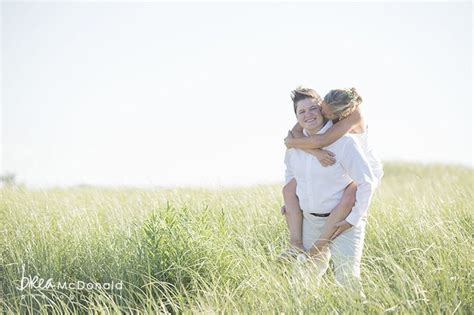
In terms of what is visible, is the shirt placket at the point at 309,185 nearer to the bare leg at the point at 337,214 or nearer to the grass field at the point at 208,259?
the bare leg at the point at 337,214

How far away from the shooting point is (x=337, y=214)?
3664 mm

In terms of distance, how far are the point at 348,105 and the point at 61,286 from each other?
2.87m

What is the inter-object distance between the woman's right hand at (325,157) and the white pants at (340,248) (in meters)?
0.41

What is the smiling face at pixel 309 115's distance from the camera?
377cm

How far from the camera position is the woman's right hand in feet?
12.2

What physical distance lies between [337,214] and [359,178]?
30 cm

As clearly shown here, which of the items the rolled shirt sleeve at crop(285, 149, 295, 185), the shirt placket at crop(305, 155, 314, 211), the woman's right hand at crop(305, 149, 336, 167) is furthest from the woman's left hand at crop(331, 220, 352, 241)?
the rolled shirt sleeve at crop(285, 149, 295, 185)

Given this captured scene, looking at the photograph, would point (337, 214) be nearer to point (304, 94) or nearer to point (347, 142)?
point (347, 142)

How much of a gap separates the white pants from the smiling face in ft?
2.13

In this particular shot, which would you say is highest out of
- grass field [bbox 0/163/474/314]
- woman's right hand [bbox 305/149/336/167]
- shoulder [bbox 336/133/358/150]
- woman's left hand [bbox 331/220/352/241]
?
shoulder [bbox 336/133/358/150]

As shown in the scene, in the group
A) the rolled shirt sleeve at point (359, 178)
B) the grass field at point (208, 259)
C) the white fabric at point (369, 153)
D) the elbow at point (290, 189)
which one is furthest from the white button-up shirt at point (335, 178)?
the grass field at point (208, 259)

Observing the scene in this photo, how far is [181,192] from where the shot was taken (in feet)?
22.9

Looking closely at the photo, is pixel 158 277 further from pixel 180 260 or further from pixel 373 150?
pixel 373 150

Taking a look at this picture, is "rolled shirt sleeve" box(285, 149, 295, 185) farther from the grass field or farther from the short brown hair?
the grass field
